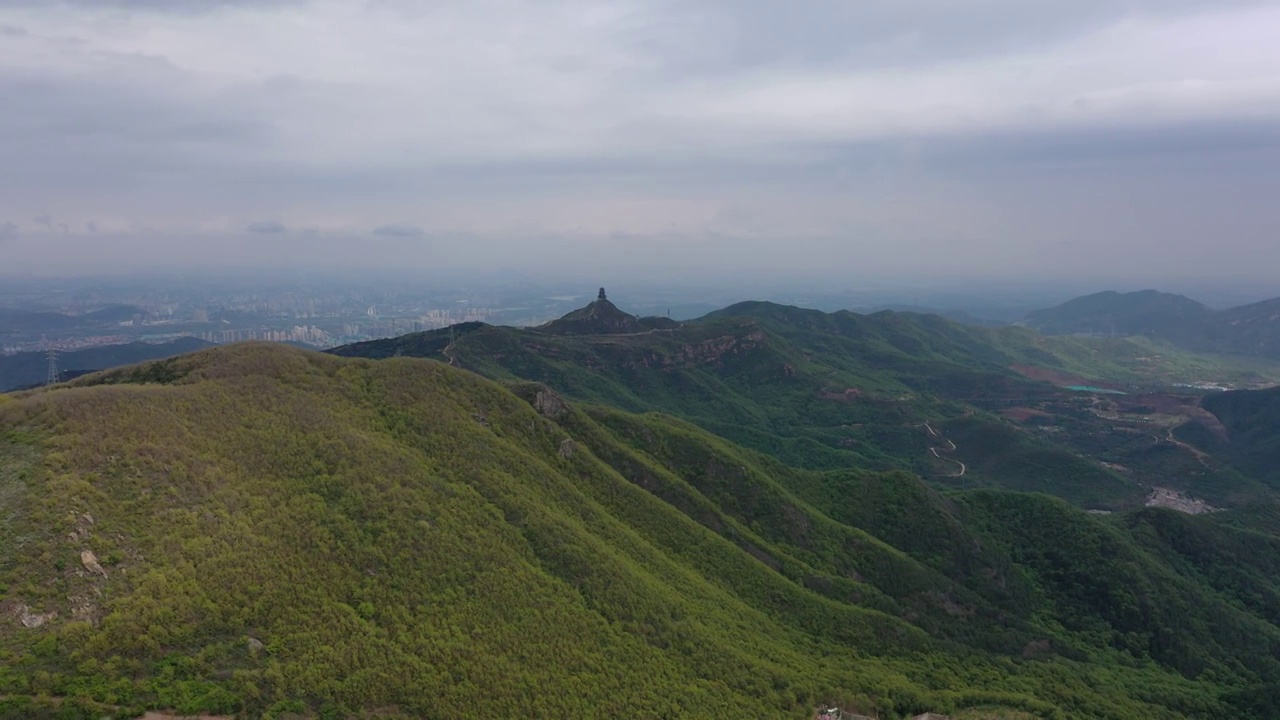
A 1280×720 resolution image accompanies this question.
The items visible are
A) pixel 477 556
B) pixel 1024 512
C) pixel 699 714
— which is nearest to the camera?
pixel 699 714

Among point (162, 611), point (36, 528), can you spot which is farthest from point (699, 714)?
point (36, 528)

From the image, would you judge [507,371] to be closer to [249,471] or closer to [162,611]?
[249,471]

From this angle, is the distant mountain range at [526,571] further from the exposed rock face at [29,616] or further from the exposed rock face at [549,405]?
the exposed rock face at [549,405]

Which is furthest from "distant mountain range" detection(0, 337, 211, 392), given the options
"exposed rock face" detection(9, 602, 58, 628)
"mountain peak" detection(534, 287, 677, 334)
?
"exposed rock face" detection(9, 602, 58, 628)

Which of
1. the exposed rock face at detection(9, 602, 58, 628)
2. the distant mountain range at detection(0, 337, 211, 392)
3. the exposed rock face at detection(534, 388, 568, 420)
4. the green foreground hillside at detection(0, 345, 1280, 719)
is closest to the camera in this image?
the exposed rock face at detection(9, 602, 58, 628)

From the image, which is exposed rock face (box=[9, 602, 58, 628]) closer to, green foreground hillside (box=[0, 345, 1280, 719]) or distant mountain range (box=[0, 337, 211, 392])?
green foreground hillside (box=[0, 345, 1280, 719])

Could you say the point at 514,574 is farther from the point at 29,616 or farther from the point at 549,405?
the point at 549,405

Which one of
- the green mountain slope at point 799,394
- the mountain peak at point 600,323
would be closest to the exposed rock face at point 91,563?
the green mountain slope at point 799,394
